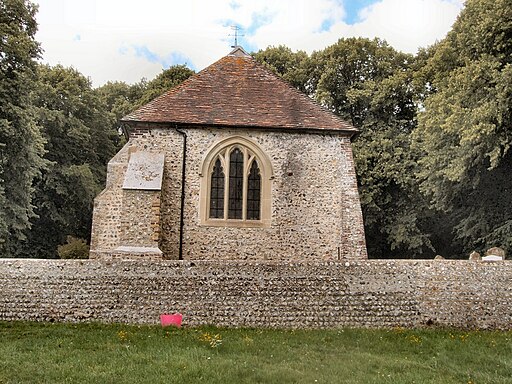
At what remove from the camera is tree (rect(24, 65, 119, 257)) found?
29.1 m

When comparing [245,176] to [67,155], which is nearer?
[245,176]

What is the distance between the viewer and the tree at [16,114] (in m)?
20.2

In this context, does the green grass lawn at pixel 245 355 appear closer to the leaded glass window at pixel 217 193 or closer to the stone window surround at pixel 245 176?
the stone window surround at pixel 245 176

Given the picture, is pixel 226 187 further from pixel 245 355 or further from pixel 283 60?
pixel 283 60

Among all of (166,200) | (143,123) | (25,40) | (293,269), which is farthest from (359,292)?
(25,40)

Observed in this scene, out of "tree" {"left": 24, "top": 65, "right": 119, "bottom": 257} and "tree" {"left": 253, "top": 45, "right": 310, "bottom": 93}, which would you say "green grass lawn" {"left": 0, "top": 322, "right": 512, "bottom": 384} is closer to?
"tree" {"left": 24, "top": 65, "right": 119, "bottom": 257}

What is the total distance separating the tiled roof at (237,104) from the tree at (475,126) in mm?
4323

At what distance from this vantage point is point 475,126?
17719 mm

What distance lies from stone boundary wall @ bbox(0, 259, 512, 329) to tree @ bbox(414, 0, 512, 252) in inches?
280

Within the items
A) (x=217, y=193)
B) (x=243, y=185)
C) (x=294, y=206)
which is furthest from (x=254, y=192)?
(x=294, y=206)

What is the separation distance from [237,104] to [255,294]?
8.45 metres

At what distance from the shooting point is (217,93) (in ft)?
62.4

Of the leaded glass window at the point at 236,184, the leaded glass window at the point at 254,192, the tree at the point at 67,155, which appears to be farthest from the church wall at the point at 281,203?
the tree at the point at 67,155

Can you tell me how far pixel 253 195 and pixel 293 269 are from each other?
609 centimetres
